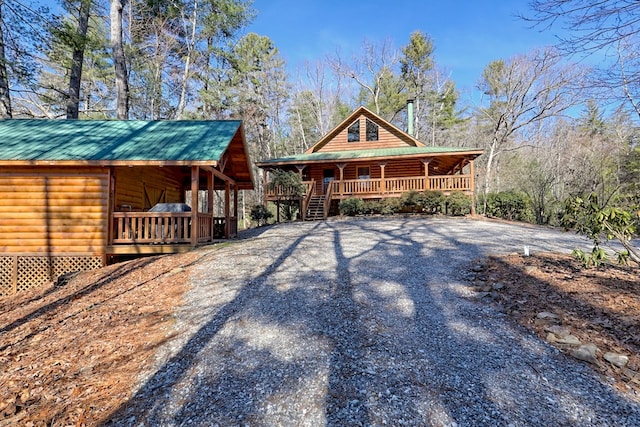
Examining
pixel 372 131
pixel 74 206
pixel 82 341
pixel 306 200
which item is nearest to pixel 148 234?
pixel 74 206

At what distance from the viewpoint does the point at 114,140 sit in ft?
29.0

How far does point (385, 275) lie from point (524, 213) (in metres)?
15.9

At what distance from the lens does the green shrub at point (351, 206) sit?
16.8 meters

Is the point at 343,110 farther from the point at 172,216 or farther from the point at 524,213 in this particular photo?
the point at 172,216

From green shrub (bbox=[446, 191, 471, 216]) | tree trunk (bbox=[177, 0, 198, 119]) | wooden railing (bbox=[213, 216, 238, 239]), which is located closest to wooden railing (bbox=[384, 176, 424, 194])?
green shrub (bbox=[446, 191, 471, 216])

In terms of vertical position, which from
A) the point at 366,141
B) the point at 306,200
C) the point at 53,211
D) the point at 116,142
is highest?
the point at 366,141

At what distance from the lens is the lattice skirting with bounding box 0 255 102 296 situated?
315 inches

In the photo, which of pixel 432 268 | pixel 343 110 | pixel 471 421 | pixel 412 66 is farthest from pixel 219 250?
pixel 412 66

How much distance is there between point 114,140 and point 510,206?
1916 centimetres

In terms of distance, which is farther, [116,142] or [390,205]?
[390,205]

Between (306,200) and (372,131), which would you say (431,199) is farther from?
(372,131)

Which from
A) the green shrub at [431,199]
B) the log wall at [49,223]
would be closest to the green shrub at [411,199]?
the green shrub at [431,199]

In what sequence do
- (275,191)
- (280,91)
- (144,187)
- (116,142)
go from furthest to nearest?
1. (280,91)
2. (275,191)
3. (144,187)
4. (116,142)

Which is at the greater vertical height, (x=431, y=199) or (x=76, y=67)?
(x=76, y=67)
